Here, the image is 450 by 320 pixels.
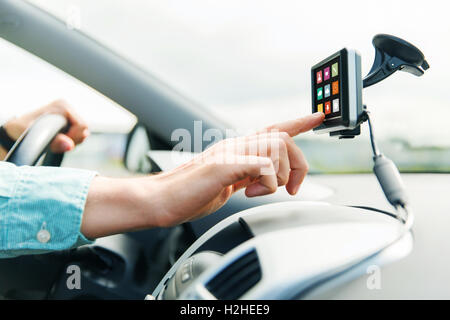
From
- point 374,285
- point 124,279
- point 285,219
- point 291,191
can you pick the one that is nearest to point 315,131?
point 291,191

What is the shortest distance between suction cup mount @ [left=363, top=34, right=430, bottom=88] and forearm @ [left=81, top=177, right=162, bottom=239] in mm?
559

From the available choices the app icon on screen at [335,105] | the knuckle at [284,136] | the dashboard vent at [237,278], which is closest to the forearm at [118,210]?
the dashboard vent at [237,278]

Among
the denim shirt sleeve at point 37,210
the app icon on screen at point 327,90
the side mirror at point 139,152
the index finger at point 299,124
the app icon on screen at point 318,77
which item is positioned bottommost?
the denim shirt sleeve at point 37,210

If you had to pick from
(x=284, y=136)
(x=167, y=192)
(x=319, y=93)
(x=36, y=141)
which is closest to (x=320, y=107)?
(x=319, y=93)

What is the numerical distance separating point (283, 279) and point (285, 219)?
212mm

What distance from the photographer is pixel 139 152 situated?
1.70m

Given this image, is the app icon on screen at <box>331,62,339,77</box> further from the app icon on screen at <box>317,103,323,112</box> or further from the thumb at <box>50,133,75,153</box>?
the thumb at <box>50,133,75,153</box>

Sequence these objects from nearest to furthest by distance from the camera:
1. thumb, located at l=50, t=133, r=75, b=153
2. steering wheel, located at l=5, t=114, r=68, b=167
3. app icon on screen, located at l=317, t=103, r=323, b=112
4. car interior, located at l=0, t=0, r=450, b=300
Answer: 1. car interior, located at l=0, t=0, r=450, b=300
2. app icon on screen, located at l=317, t=103, r=323, b=112
3. steering wheel, located at l=5, t=114, r=68, b=167
4. thumb, located at l=50, t=133, r=75, b=153

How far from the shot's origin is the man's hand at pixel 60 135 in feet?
4.77

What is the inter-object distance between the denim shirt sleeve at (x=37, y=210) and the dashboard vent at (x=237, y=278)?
0.26 meters

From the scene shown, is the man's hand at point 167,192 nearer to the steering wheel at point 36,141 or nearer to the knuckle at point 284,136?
the knuckle at point 284,136

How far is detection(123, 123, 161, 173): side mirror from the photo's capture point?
1.50 meters

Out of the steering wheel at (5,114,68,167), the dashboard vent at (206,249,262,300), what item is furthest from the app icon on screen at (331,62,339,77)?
the steering wheel at (5,114,68,167)
